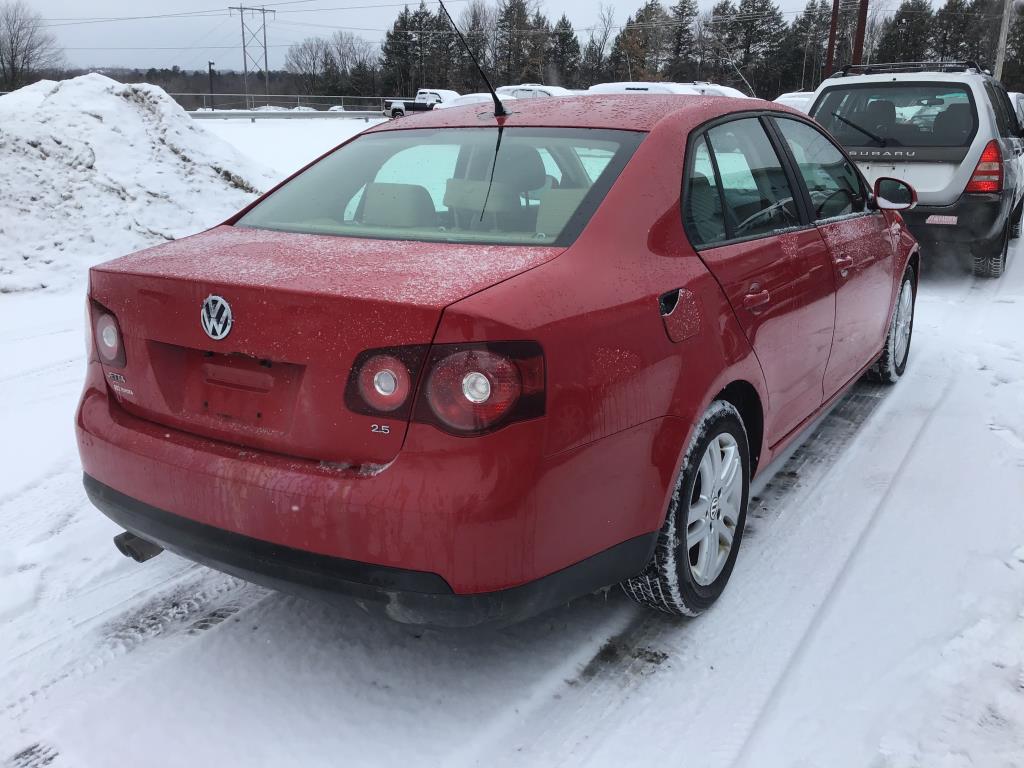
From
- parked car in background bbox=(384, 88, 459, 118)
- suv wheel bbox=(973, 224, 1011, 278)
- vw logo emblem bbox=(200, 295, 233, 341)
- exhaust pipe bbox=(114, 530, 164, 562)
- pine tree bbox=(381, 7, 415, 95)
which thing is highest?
pine tree bbox=(381, 7, 415, 95)

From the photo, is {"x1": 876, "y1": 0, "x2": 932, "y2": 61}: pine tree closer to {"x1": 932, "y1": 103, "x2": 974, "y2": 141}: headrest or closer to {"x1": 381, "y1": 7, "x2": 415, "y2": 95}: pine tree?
{"x1": 381, "y1": 7, "x2": 415, "y2": 95}: pine tree

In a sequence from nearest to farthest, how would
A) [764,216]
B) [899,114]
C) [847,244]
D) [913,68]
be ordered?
[764,216]
[847,244]
[899,114]
[913,68]

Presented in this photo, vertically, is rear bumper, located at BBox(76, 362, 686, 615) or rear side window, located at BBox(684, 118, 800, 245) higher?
rear side window, located at BBox(684, 118, 800, 245)

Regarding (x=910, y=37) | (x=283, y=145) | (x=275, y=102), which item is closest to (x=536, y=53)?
(x=275, y=102)

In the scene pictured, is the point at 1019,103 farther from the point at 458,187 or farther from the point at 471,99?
the point at 471,99

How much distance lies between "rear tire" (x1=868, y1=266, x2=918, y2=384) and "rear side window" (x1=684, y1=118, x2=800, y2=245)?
188 cm

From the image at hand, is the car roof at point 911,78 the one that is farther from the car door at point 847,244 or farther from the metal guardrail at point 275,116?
the metal guardrail at point 275,116

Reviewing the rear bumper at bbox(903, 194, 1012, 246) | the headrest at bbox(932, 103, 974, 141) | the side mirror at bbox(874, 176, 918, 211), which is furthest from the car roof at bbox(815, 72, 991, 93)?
the side mirror at bbox(874, 176, 918, 211)

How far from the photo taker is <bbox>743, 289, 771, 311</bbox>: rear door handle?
2846mm

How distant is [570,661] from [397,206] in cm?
156

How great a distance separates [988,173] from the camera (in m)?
7.59

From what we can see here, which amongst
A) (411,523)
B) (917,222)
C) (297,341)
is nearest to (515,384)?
(411,523)

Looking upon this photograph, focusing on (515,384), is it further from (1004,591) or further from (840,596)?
(1004,591)

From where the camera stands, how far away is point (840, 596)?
2969 mm
